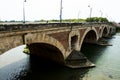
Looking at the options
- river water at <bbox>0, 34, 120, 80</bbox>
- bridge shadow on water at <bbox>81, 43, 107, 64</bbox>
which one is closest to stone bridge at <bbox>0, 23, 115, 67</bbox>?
river water at <bbox>0, 34, 120, 80</bbox>

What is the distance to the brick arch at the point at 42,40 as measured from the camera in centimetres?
1644

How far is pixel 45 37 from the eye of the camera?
19078 millimetres

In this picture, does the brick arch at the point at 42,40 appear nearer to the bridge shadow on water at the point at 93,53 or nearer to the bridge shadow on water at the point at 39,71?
the bridge shadow on water at the point at 39,71

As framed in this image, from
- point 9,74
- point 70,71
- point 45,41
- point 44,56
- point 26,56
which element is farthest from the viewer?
point 26,56

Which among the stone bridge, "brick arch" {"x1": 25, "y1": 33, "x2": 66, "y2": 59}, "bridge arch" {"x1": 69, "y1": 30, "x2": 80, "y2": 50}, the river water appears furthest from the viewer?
"bridge arch" {"x1": 69, "y1": 30, "x2": 80, "y2": 50}

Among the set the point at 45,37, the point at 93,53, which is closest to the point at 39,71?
the point at 45,37

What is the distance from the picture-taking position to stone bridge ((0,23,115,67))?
45.5 feet

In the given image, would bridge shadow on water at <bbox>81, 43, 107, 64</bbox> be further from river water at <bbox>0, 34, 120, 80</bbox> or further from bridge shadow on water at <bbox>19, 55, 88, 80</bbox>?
bridge shadow on water at <bbox>19, 55, 88, 80</bbox>

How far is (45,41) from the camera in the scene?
19.1 meters

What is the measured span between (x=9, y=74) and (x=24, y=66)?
13.2ft

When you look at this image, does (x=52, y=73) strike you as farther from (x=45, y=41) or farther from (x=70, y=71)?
(x=45, y=41)

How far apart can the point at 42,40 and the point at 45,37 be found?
2.15 feet

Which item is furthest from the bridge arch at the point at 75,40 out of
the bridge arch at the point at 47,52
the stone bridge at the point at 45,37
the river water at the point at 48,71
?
the river water at the point at 48,71

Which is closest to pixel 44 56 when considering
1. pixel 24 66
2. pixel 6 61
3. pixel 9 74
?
pixel 24 66
